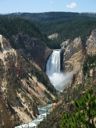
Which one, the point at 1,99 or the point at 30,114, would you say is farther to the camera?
the point at 30,114

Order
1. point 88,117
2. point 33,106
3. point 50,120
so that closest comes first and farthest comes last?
point 88,117
point 50,120
point 33,106

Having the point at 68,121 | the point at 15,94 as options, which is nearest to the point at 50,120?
the point at 15,94

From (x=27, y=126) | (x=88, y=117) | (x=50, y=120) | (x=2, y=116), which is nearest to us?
(x=88, y=117)

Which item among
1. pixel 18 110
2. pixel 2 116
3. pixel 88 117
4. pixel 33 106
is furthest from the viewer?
pixel 33 106

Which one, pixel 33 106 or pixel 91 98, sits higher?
pixel 91 98

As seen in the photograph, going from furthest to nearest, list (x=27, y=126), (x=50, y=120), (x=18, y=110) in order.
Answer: (x=18, y=110) → (x=27, y=126) → (x=50, y=120)

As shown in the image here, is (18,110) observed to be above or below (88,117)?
below

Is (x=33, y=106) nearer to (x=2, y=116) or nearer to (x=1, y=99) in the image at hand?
(x=1, y=99)

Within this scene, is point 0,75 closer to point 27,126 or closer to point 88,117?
point 27,126

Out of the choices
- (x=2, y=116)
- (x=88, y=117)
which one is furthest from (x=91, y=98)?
(x=2, y=116)
